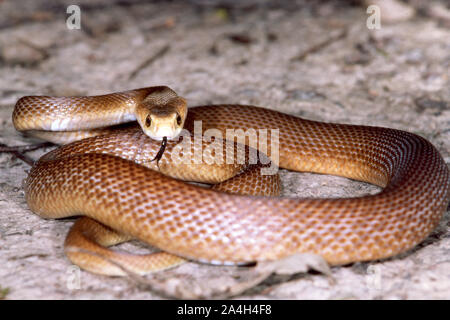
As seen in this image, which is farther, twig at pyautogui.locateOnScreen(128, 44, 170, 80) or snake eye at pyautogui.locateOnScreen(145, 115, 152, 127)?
twig at pyautogui.locateOnScreen(128, 44, 170, 80)

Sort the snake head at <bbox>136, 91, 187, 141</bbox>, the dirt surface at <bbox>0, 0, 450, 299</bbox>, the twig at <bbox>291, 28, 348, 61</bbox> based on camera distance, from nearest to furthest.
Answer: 1. the dirt surface at <bbox>0, 0, 450, 299</bbox>
2. the snake head at <bbox>136, 91, 187, 141</bbox>
3. the twig at <bbox>291, 28, 348, 61</bbox>

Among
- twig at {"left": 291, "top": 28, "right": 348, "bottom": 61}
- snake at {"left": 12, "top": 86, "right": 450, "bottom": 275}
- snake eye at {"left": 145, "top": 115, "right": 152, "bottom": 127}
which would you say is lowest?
snake at {"left": 12, "top": 86, "right": 450, "bottom": 275}

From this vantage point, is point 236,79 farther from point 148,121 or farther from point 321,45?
point 148,121

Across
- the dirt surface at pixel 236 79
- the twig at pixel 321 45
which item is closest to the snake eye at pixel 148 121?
the dirt surface at pixel 236 79

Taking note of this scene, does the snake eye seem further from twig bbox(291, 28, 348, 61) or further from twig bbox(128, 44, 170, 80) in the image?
twig bbox(291, 28, 348, 61)

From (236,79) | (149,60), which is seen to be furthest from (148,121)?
(149,60)

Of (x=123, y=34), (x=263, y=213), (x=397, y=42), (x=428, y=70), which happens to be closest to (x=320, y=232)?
(x=263, y=213)

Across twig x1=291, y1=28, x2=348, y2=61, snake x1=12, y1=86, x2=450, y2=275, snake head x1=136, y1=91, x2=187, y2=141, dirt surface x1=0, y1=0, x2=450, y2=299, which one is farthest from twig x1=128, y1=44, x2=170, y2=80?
snake head x1=136, y1=91, x2=187, y2=141

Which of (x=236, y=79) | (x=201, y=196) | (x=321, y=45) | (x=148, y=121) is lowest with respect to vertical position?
(x=201, y=196)
